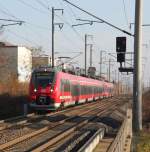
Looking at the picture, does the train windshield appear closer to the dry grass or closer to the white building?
the dry grass

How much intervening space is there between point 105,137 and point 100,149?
4.57m

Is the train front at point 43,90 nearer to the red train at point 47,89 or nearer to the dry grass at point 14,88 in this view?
the red train at point 47,89

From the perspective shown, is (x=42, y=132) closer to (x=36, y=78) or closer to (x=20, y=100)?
(x=36, y=78)

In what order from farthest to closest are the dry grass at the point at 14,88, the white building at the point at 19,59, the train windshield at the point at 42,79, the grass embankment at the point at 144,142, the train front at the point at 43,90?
the white building at the point at 19,59
the dry grass at the point at 14,88
the train windshield at the point at 42,79
the train front at the point at 43,90
the grass embankment at the point at 144,142

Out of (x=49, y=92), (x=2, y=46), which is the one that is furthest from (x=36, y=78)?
(x=2, y=46)

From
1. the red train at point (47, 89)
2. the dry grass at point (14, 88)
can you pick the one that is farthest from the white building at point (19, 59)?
the red train at point (47, 89)

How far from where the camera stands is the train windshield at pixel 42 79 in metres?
39.1

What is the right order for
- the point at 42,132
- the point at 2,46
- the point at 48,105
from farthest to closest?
the point at 2,46, the point at 48,105, the point at 42,132

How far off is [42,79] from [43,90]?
851mm

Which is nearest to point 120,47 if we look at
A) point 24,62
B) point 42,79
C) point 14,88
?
point 42,79

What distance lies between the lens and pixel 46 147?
19.1 metres

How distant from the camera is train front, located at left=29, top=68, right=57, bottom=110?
127 ft

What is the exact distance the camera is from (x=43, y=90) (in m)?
38.8

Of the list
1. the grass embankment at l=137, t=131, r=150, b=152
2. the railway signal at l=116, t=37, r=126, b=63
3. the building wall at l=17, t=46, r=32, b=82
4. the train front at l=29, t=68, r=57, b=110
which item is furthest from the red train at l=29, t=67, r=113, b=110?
the building wall at l=17, t=46, r=32, b=82
